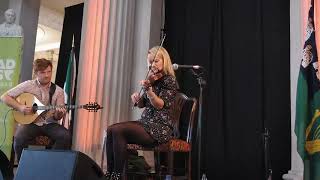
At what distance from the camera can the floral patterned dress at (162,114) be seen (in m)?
2.45

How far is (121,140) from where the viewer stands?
235 cm

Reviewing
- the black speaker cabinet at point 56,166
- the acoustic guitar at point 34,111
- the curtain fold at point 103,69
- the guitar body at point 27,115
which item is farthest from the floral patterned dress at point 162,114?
the curtain fold at point 103,69

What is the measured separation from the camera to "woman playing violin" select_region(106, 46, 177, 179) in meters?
2.34

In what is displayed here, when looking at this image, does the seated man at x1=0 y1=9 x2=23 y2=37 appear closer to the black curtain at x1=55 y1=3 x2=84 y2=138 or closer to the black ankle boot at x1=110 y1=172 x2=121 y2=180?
the black curtain at x1=55 y1=3 x2=84 y2=138

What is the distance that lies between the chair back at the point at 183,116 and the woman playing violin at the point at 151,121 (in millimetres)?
294

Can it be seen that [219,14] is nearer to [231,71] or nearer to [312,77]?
[231,71]

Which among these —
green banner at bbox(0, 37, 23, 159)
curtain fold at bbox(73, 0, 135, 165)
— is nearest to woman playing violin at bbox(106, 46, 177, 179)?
curtain fold at bbox(73, 0, 135, 165)

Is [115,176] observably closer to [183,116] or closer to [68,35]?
[183,116]

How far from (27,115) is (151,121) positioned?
118 centimetres

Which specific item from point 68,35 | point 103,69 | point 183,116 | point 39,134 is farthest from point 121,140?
point 68,35

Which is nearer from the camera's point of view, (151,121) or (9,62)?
(151,121)

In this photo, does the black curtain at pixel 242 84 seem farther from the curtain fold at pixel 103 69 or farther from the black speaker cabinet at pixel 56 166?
the black speaker cabinet at pixel 56 166

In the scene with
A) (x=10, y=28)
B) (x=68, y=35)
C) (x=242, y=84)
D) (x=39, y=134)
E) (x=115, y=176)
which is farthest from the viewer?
(x=68, y=35)

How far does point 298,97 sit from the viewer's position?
8.46 feet
